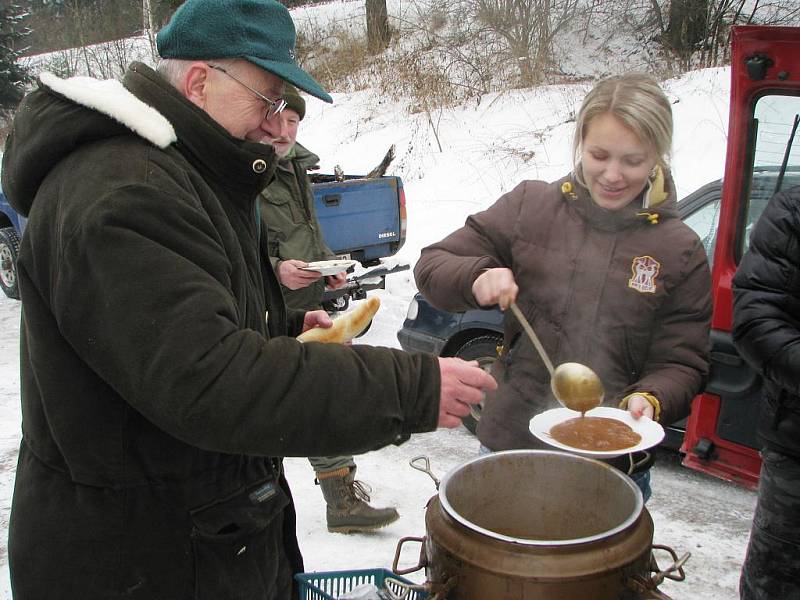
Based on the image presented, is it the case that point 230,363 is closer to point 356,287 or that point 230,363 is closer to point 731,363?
point 731,363

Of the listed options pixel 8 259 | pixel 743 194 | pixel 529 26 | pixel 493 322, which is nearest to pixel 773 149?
pixel 743 194

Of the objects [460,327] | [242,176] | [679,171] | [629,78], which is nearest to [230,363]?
[242,176]

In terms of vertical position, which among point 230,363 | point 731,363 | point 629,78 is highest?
point 629,78

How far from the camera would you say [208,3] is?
1608 mm

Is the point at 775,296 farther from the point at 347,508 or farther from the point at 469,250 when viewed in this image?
the point at 347,508

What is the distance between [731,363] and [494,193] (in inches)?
331

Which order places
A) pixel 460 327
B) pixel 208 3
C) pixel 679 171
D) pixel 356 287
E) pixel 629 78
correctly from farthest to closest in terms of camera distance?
pixel 679 171, pixel 356 287, pixel 460 327, pixel 629 78, pixel 208 3

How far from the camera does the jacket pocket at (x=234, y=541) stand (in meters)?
1.64

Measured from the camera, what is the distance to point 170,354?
1273 mm

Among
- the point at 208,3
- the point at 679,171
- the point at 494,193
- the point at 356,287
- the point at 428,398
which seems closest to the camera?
the point at 428,398

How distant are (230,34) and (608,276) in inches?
54.7

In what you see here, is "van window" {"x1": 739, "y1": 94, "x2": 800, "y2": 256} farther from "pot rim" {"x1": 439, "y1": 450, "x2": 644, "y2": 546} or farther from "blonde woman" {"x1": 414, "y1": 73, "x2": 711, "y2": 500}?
"pot rim" {"x1": 439, "y1": 450, "x2": 644, "y2": 546}

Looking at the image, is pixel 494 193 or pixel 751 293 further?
pixel 494 193

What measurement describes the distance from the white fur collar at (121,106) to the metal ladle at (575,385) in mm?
1130
